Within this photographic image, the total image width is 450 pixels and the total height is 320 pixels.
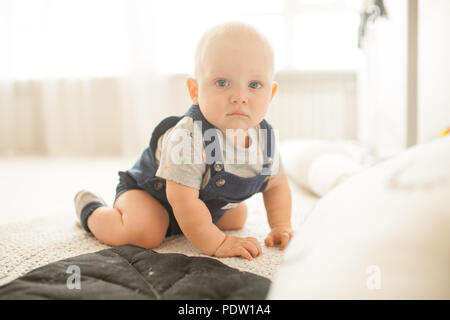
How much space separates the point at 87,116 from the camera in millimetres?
2826

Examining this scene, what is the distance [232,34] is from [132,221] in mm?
394

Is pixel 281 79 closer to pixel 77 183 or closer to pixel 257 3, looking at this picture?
pixel 257 3

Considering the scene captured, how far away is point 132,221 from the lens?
75cm

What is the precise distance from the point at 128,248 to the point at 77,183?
1123 millimetres

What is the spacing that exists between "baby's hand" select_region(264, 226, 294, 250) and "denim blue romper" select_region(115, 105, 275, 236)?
9cm

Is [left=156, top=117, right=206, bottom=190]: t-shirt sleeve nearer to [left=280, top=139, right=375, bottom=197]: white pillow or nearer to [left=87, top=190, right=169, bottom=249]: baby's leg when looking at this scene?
[left=87, top=190, right=169, bottom=249]: baby's leg

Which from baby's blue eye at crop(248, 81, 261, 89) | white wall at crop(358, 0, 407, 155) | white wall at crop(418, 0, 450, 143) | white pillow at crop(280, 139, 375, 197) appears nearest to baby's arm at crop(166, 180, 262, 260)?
baby's blue eye at crop(248, 81, 261, 89)

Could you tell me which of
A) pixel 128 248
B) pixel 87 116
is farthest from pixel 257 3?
pixel 128 248

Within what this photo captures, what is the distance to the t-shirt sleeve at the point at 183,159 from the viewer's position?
0.68 metres

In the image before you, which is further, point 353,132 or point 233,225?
point 353,132

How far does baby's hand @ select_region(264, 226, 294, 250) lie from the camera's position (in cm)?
75

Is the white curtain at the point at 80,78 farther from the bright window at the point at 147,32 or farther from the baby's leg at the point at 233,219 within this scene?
the baby's leg at the point at 233,219

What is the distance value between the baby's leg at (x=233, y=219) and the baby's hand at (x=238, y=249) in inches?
7.5

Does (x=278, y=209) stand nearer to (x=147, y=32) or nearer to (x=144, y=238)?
(x=144, y=238)
